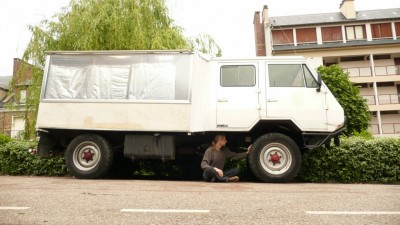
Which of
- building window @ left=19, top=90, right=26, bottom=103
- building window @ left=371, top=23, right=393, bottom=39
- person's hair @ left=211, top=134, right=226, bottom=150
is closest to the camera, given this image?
person's hair @ left=211, top=134, right=226, bottom=150

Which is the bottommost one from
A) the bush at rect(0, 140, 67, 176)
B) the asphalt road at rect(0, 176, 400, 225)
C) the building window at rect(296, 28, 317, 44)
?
the asphalt road at rect(0, 176, 400, 225)

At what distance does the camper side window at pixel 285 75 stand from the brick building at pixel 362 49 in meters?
23.3

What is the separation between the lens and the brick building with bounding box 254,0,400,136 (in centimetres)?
2958

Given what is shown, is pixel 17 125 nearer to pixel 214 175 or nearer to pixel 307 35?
pixel 214 175

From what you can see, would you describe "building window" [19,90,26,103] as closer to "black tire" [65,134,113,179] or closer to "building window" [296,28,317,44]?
"black tire" [65,134,113,179]

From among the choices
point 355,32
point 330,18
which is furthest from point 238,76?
point 330,18

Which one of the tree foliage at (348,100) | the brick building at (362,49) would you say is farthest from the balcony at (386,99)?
the tree foliage at (348,100)

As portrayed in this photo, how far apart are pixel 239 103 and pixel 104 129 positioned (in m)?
3.03

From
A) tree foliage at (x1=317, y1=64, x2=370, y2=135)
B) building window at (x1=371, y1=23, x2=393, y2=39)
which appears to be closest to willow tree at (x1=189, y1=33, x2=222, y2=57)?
tree foliage at (x1=317, y1=64, x2=370, y2=135)

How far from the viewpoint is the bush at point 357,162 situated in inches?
292

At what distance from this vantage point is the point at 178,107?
6777 millimetres

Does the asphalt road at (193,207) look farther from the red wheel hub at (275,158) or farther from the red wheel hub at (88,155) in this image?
the red wheel hub at (88,155)

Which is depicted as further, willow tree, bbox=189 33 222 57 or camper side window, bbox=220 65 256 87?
willow tree, bbox=189 33 222 57

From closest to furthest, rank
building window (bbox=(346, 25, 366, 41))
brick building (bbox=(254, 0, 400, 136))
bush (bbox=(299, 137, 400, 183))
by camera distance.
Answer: bush (bbox=(299, 137, 400, 183)), brick building (bbox=(254, 0, 400, 136)), building window (bbox=(346, 25, 366, 41))
